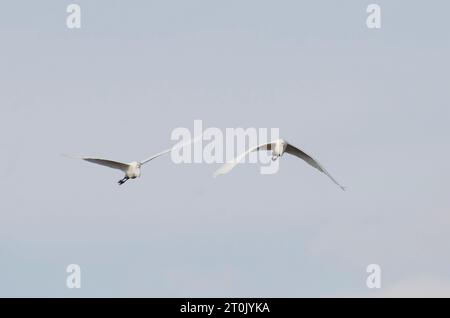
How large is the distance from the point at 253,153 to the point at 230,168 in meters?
3.76

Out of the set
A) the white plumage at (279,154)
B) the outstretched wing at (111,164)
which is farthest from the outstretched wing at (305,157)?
the outstretched wing at (111,164)

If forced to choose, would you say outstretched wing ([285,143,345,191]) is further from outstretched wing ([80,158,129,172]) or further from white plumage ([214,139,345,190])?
outstretched wing ([80,158,129,172])

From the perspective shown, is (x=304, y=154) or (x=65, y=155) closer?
(x=65, y=155)

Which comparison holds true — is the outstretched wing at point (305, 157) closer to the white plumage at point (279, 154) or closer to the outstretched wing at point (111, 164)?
the white plumage at point (279, 154)

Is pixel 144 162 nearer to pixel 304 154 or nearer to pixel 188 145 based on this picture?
pixel 188 145

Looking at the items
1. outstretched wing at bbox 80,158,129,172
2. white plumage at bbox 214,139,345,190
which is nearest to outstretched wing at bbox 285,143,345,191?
white plumage at bbox 214,139,345,190
